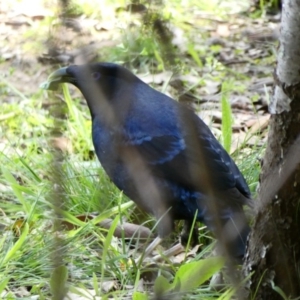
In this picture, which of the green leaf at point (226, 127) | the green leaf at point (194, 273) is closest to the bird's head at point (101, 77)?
the green leaf at point (226, 127)

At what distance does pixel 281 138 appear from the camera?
2.29 m

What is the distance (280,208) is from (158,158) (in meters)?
0.79

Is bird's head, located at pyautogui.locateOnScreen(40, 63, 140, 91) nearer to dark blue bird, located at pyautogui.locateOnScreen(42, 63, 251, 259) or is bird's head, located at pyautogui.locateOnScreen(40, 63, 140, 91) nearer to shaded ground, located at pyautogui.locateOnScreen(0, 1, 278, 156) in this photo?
dark blue bird, located at pyautogui.locateOnScreen(42, 63, 251, 259)

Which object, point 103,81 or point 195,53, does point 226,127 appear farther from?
point 195,53

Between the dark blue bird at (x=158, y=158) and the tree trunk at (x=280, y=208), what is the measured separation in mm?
262

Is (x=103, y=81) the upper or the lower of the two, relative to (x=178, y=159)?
upper

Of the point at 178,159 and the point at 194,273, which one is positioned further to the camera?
the point at 178,159

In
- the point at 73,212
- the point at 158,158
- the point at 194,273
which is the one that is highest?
the point at 158,158

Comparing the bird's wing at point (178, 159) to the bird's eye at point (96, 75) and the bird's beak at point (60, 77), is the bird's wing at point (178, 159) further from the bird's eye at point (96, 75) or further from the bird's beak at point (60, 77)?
the bird's beak at point (60, 77)

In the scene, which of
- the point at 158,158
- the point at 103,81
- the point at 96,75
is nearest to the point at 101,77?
the point at 103,81

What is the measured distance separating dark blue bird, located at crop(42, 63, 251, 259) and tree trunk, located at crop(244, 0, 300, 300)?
0.86 feet

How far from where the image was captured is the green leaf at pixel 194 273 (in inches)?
84.6

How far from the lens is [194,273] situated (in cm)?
242

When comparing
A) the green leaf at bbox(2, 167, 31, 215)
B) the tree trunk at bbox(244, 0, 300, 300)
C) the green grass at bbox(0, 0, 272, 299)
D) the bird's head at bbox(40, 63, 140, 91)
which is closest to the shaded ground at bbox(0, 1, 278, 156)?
the green grass at bbox(0, 0, 272, 299)
